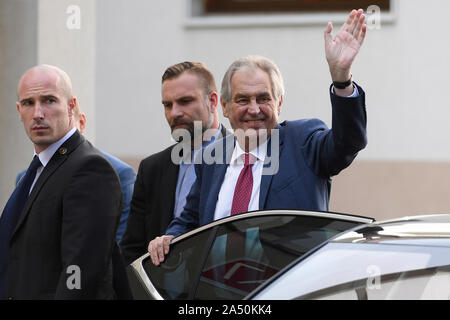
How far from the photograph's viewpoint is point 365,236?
8.67 feet

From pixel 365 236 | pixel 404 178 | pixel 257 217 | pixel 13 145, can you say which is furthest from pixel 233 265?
pixel 404 178

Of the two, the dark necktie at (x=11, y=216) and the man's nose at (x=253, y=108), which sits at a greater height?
the man's nose at (x=253, y=108)

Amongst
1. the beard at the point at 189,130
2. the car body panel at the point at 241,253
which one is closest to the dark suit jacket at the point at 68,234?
the car body panel at the point at 241,253

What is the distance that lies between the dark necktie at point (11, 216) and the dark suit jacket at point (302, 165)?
0.60 metres

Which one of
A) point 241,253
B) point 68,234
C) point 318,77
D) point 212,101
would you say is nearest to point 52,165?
point 68,234

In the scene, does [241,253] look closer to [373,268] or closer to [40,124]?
[373,268]

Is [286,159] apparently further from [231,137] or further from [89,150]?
[89,150]

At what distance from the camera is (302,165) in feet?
11.4

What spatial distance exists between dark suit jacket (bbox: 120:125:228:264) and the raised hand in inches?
41.5

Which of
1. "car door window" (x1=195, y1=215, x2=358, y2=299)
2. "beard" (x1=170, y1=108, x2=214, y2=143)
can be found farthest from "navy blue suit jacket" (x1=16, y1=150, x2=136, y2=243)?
"car door window" (x1=195, y1=215, x2=358, y2=299)

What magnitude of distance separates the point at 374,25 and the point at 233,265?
7101 mm

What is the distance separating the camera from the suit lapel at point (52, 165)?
319cm

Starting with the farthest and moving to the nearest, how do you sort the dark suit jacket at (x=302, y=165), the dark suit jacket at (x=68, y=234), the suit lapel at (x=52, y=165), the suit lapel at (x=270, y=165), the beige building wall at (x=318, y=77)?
the beige building wall at (x=318, y=77)
the suit lapel at (x=270, y=165)
the dark suit jacket at (x=302, y=165)
the suit lapel at (x=52, y=165)
the dark suit jacket at (x=68, y=234)

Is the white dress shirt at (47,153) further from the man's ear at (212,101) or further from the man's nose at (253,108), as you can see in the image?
the man's ear at (212,101)
